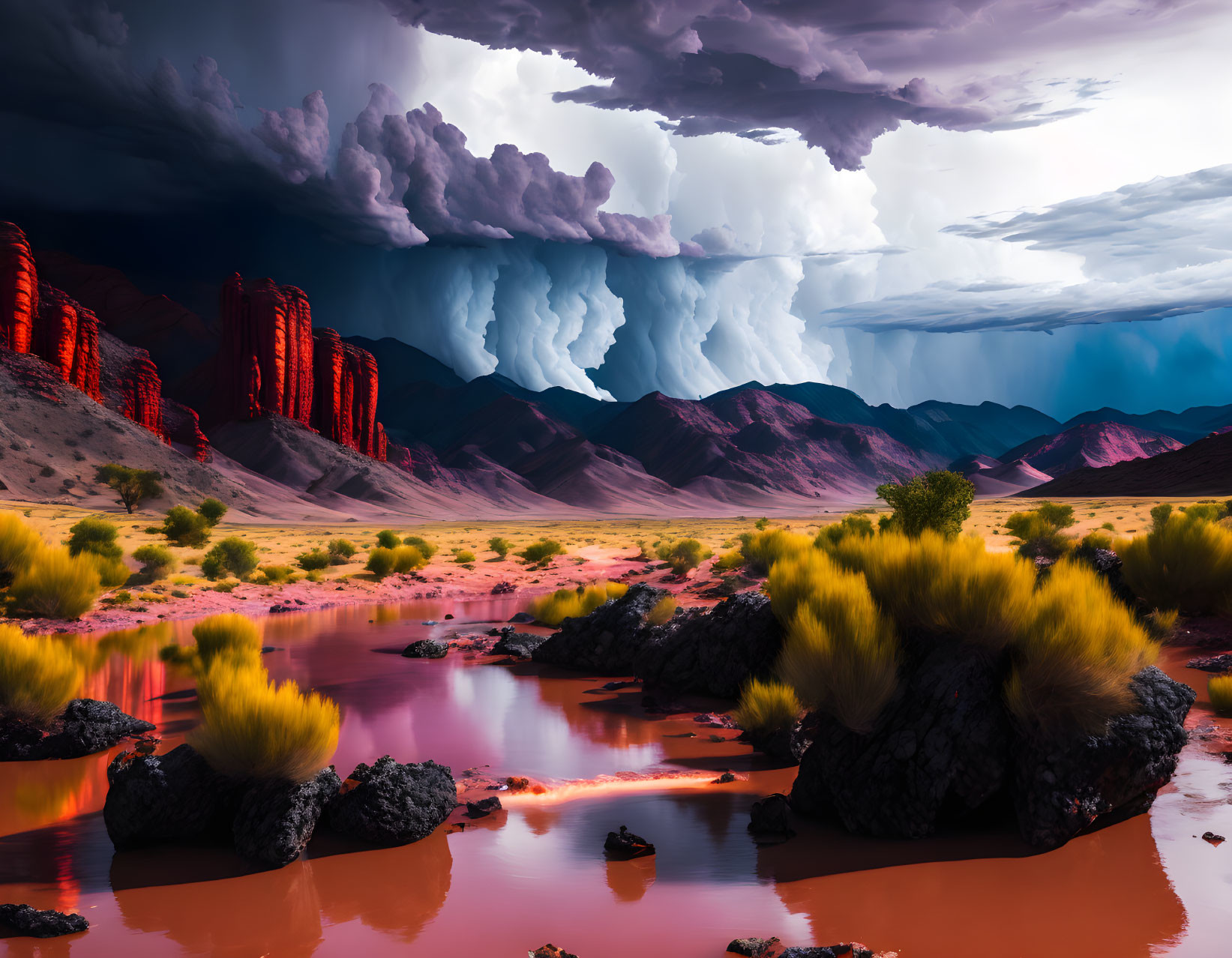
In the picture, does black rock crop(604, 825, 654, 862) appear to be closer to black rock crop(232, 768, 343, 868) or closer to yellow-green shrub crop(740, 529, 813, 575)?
black rock crop(232, 768, 343, 868)

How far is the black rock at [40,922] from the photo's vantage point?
19.8 ft

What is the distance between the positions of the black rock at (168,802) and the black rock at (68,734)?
347 centimetres

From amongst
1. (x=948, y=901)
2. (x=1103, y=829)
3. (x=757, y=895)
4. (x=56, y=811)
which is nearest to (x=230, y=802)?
(x=56, y=811)

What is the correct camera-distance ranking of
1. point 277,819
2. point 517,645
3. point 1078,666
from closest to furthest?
point 1078,666, point 277,819, point 517,645

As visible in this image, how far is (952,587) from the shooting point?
8.34m

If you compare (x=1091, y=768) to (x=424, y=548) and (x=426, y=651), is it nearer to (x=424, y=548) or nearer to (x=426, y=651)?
(x=426, y=651)

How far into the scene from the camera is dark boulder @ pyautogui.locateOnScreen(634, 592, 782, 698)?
43.3ft

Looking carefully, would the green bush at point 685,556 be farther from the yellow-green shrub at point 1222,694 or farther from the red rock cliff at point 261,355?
the red rock cliff at point 261,355

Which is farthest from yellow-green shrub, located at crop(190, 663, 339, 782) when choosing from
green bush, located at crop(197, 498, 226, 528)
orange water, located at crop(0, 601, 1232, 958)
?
green bush, located at crop(197, 498, 226, 528)

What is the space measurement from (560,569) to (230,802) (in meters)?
27.4

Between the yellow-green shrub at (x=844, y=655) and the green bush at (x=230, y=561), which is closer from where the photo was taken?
the yellow-green shrub at (x=844, y=655)

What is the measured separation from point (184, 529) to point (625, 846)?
35.3 metres

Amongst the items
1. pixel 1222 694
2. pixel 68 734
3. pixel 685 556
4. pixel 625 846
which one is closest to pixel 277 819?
pixel 625 846

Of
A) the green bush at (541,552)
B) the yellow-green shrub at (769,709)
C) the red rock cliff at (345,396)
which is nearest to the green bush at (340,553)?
the green bush at (541,552)
